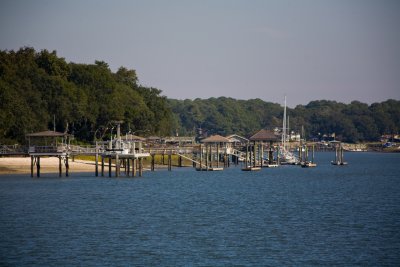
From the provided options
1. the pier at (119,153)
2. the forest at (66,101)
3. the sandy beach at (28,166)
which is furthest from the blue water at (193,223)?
the forest at (66,101)

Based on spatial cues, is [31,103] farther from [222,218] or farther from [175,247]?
[175,247]

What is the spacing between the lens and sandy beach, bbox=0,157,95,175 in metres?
106

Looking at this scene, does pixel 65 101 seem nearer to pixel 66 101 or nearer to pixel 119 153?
pixel 66 101

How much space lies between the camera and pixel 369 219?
60781 millimetres

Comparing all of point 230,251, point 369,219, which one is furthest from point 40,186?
point 230,251

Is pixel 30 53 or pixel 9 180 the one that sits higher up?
pixel 30 53

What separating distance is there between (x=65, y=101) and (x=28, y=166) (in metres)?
Result: 18.9

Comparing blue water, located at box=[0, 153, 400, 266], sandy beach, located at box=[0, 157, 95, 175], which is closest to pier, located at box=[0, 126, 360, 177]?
sandy beach, located at box=[0, 157, 95, 175]

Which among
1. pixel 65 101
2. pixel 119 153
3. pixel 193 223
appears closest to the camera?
pixel 193 223

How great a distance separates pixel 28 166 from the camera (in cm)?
10812

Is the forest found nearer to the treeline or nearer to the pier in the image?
the treeline

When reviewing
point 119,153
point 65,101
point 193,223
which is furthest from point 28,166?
point 193,223

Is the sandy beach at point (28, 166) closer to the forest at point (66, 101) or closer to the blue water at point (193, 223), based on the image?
the forest at point (66, 101)

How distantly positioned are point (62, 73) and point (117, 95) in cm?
932
